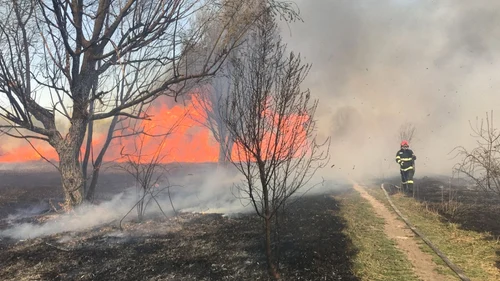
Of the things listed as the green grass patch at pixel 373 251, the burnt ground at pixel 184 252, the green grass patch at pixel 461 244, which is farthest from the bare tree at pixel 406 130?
the burnt ground at pixel 184 252

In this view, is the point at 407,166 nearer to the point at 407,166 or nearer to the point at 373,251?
the point at 407,166

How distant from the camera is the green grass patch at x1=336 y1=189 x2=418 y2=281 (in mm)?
5145

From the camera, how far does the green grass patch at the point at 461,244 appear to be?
5223 mm

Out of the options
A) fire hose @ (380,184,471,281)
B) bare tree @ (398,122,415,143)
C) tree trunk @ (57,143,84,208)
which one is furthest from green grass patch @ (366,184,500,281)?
bare tree @ (398,122,415,143)

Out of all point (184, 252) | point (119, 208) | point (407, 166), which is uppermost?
point (407, 166)

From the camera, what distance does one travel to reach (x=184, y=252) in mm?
6375

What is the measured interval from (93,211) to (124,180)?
9543 mm

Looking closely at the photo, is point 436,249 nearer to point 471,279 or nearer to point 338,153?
point 471,279

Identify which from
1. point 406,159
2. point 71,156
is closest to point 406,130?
point 406,159

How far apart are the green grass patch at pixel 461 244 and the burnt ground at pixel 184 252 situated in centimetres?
186

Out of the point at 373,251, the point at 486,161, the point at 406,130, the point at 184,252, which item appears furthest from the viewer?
the point at 406,130

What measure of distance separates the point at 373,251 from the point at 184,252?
151 inches

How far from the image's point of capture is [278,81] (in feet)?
14.3

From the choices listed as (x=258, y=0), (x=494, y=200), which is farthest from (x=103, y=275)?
(x=494, y=200)
